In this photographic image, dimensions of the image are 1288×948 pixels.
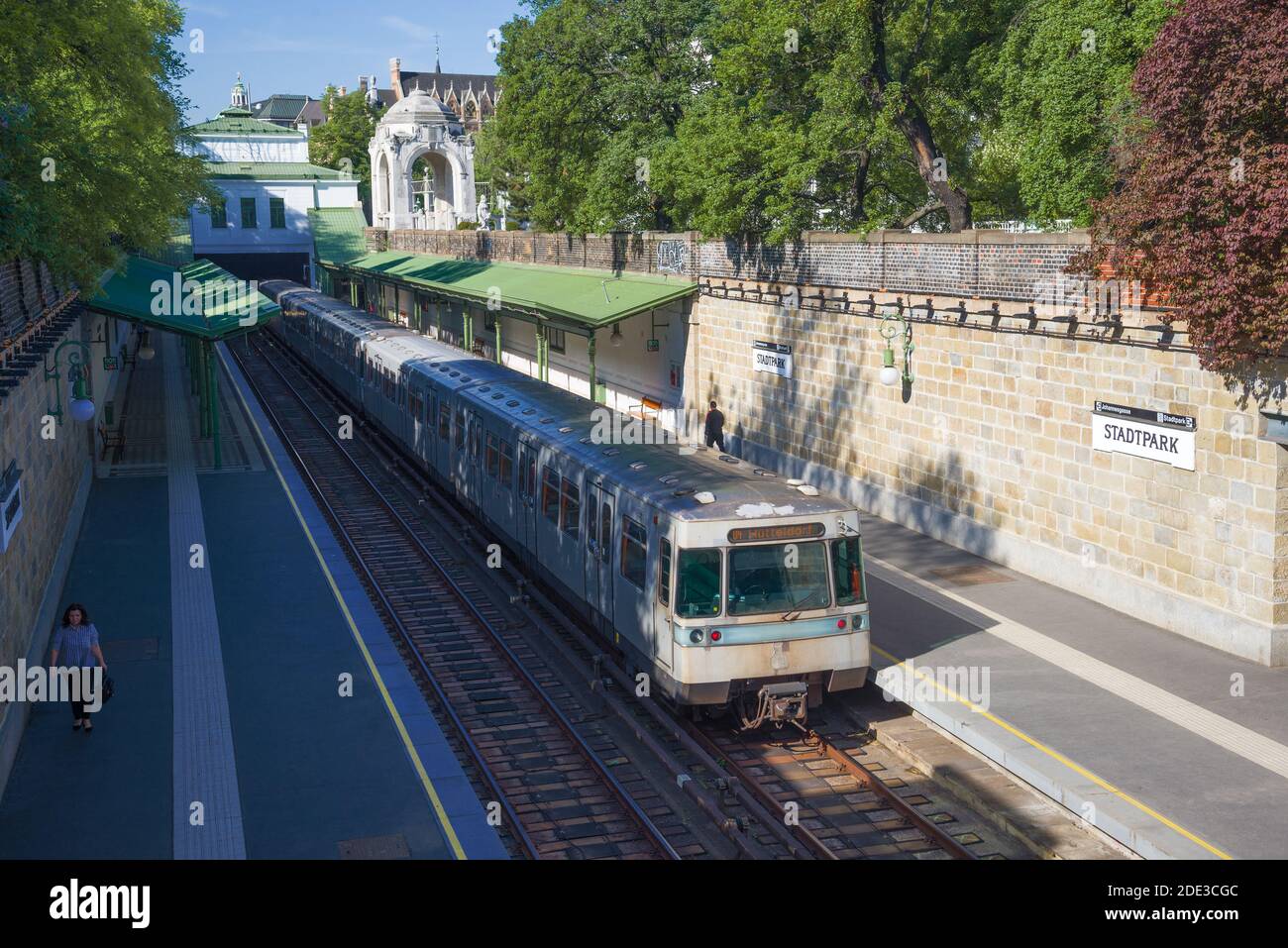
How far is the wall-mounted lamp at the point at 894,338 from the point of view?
73.5ft

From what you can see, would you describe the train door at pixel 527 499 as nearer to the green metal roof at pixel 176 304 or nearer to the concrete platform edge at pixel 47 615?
the concrete platform edge at pixel 47 615

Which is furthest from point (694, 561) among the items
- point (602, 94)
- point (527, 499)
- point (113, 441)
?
point (602, 94)

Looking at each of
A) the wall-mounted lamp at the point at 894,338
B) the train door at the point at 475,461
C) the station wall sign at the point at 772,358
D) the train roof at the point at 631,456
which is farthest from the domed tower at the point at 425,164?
the wall-mounted lamp at the point at 894,338

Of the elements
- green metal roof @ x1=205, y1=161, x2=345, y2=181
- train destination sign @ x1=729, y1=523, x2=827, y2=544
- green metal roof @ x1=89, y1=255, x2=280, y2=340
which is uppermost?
green metal roof @ x1=205, y1=161, x2=345, y2=181

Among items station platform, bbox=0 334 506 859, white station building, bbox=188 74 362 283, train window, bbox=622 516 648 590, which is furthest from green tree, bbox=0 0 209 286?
white station building, bbox=188 74 362 283

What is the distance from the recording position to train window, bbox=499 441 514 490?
780 inches

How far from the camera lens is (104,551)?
72.2 feet

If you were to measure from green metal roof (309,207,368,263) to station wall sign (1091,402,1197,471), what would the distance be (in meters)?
66.9

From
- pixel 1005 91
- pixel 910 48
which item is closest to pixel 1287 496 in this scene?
pixel 1005 91

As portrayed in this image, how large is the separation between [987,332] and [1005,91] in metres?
7.69

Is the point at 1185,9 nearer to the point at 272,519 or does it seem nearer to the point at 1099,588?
the point at 1099,588

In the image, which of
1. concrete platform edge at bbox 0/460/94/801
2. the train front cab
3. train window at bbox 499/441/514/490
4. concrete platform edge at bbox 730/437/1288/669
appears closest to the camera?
concrete platform edge at bbox 0/460/94/801

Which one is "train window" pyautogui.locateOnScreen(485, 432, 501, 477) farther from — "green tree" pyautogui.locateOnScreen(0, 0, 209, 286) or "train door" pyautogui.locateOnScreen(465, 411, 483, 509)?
"green tree" pyautogui.locateOnScreen(0, 0, 209, 286)
